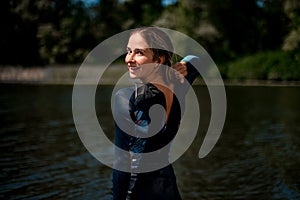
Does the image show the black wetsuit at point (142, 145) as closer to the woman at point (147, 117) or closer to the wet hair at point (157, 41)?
the woman at point (147, 117)

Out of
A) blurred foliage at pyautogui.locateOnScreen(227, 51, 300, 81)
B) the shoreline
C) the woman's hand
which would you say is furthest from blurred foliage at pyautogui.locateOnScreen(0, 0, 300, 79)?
the woman's hand

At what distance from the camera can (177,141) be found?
34.6ft

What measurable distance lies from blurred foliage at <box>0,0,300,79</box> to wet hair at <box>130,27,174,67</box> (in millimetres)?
34175

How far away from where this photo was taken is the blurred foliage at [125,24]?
126ft

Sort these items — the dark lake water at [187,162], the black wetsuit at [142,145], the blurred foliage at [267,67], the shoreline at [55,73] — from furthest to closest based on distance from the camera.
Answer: the shoreline at [55,73], the blurred foliage at [267,67], the dark lake water at [187,162], the black wetsuit at [142,145]

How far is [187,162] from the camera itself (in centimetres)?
862

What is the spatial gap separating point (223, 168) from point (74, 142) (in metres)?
3.82

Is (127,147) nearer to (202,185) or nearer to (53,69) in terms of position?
(202,185)

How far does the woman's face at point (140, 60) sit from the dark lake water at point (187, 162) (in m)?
4.41

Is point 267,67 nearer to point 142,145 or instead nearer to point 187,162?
point 187,162

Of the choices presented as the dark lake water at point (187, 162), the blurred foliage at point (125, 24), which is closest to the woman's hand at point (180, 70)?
the dark lake water at point (187, 162)

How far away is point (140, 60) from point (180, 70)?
0.74 feet

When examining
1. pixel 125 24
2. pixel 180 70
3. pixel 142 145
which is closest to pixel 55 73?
pixel 125 24

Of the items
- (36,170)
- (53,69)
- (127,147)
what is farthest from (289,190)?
(53,69)
